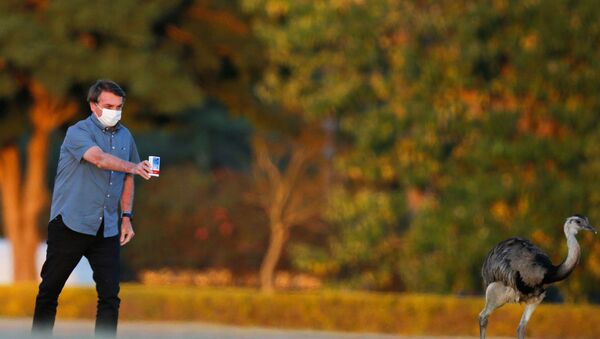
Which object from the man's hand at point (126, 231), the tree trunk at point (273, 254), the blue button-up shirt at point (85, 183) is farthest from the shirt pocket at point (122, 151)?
the tree trunk at point (273, 254)

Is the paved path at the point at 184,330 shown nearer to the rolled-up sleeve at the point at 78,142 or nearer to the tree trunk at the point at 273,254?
the rolled-up sleeve at the point at 78,142

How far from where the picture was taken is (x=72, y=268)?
36.8ft

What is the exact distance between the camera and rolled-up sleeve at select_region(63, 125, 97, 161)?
11.1m

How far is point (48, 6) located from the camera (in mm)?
26484

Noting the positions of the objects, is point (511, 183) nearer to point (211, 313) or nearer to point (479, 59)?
point (479, 59)

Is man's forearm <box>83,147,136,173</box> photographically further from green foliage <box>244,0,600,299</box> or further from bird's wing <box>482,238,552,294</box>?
green foliage <box>244,0,600,299</box>

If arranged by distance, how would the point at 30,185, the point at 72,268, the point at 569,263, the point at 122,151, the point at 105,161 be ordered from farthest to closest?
the point at 30,185
the point at 569,263
the point at 122,151
the point at 72,268
the point at 105,161

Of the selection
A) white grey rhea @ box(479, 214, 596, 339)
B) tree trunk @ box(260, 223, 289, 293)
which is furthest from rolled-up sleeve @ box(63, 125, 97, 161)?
tree trunk @ box(260, 223, 289, 293)

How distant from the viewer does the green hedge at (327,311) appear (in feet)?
74.2

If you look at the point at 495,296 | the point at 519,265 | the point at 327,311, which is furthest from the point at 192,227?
the point at 519,265

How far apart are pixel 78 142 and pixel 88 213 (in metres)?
0.53

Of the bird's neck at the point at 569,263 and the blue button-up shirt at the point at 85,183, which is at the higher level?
the blue button-up shirt at the point at 85,183

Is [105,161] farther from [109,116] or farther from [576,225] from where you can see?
[576,225]

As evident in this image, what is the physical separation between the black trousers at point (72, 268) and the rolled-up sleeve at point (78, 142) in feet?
1.69
